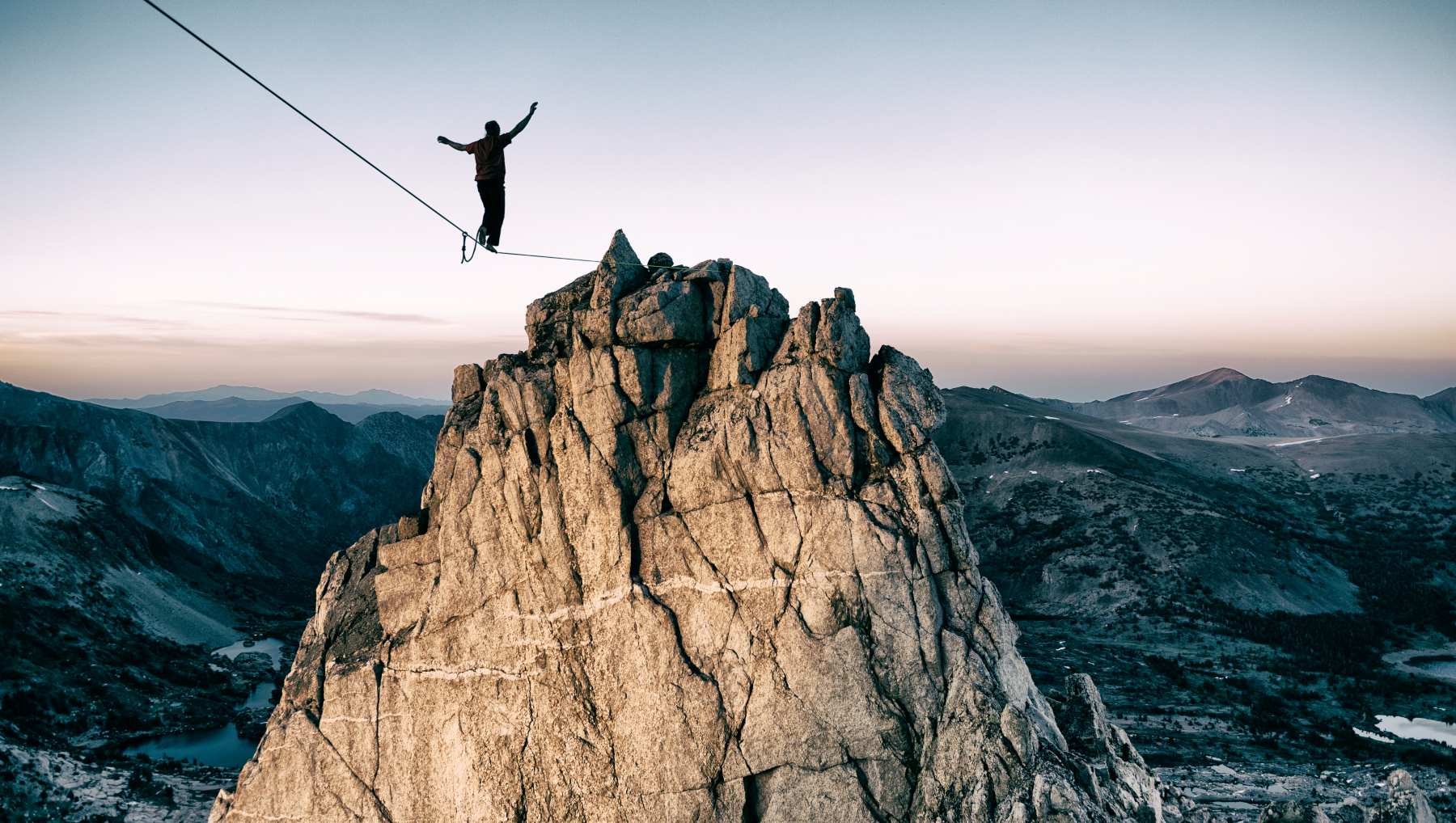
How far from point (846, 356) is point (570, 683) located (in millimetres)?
18147

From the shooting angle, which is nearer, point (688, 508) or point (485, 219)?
point (485, 219)

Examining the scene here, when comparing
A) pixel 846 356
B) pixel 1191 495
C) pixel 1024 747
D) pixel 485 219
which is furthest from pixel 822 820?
pixel 1191 495

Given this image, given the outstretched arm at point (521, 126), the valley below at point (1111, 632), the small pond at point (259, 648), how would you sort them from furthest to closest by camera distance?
1. the small pond at point (259, 648)
2. the valley below at point (1111, 632)
3. the outstretched arm at point (521, 126)

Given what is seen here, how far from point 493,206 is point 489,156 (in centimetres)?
174

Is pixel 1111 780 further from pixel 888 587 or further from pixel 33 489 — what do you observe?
pixel 33 489

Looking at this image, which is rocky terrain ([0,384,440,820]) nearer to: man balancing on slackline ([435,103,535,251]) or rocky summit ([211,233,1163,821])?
rocky summit ([211,233,1163,821])

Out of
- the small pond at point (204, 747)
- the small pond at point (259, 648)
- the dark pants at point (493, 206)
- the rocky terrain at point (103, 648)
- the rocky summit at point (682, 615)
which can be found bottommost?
the small pond at point (259, 648)

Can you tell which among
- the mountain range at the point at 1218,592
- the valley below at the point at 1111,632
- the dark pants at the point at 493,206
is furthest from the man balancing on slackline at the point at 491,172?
the mountain range at the point at 1218,592

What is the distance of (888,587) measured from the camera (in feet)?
104

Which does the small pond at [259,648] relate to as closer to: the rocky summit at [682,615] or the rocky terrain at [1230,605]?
the rocky summit at [682,615]

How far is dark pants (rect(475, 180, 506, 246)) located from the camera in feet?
86.0

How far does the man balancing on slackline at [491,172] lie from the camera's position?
2512 centimetres

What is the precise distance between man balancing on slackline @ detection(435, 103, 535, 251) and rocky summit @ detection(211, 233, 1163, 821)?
32.9 feet

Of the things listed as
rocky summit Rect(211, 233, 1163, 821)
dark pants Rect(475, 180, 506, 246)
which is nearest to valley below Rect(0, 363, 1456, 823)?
rocky summit Rect(211, 233, 1163, 821)
